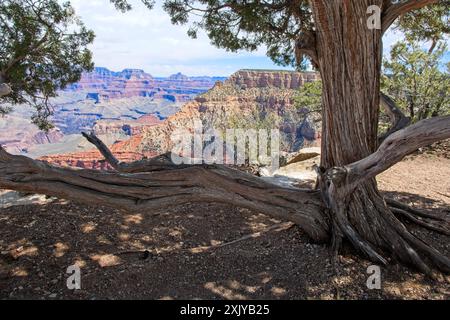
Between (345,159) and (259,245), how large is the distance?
1377 mm

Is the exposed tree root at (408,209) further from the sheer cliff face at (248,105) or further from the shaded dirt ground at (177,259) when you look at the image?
the sheer cliff face at (248,105)

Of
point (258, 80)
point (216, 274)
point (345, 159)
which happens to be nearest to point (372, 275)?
point (345, 159)

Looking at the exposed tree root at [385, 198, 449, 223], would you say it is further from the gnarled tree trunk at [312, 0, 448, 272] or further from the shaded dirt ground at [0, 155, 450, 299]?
the gnarled tree trunk at [312, 0, 448, 272]

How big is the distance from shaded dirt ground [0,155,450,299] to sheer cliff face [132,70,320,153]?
206 ft

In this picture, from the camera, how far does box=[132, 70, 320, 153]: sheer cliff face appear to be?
71.8m

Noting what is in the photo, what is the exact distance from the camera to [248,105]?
77875 mm

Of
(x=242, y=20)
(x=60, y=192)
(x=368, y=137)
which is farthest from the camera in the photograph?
(x=242, y=20)

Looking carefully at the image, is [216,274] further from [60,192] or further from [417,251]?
[417,251]

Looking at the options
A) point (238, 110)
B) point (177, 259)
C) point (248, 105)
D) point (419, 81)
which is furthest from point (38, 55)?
point (248, 105)

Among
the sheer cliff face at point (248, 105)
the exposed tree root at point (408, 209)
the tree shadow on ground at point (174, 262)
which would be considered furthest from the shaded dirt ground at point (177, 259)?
the sheer cliff face at point (248, 105)

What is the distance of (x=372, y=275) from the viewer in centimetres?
332

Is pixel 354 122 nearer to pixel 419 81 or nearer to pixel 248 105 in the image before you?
Result: pixel 419 81

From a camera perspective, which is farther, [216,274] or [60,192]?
[216,274]

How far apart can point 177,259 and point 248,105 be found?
2964 inches
